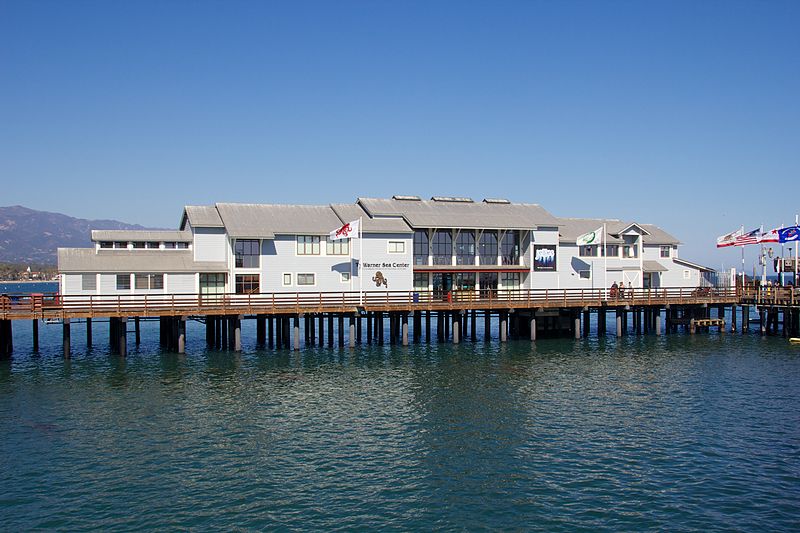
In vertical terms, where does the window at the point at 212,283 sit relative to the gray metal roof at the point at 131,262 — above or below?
below

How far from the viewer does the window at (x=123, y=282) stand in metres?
48.4

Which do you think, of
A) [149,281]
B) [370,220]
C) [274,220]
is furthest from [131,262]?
[370,220]

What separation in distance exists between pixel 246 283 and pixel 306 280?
442 centimetres

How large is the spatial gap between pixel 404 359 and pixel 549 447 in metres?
21.3

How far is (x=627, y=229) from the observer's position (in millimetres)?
65938

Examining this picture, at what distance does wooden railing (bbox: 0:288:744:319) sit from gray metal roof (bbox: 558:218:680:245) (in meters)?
5.25

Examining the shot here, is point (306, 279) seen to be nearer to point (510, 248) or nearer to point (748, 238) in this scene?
point (510, 248)

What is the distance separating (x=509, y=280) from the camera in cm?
6012

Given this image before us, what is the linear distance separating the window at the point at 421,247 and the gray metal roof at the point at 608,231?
1266 centimetres

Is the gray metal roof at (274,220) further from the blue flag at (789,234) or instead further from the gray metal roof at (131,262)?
the blue flag at (789,234)

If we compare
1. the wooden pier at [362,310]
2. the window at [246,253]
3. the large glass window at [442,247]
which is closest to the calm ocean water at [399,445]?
the wooden pier at [362,310]

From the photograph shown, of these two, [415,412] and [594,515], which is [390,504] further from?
[415,412]

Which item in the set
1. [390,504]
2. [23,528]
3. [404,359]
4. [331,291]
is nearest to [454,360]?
[404,359]

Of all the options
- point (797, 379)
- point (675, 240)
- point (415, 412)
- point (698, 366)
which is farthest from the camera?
point (675, 240)
